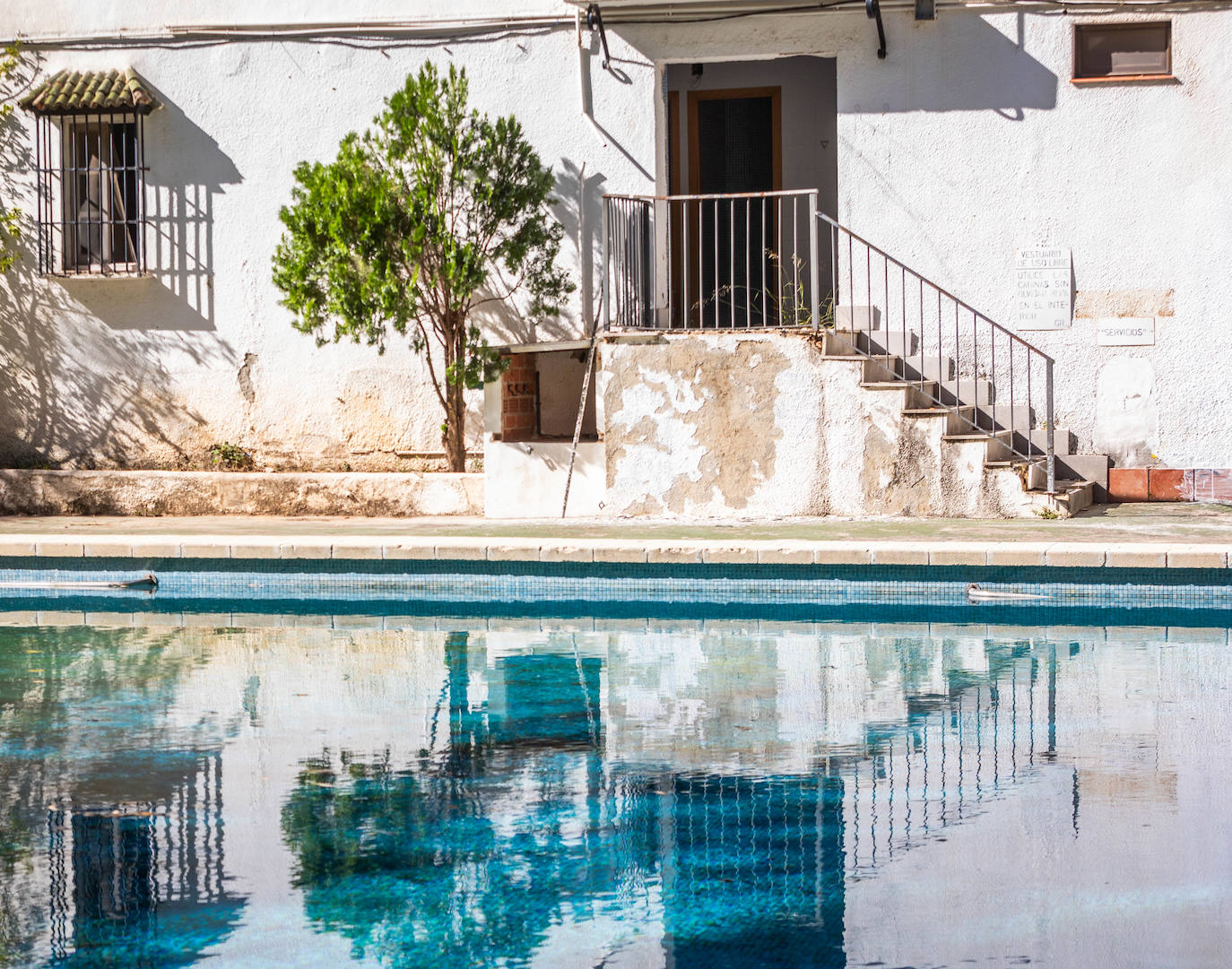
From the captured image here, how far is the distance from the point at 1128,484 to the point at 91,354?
26.3 ft

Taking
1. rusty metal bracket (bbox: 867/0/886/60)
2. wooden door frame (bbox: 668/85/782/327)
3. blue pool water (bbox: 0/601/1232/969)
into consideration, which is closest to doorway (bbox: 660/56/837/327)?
wooden door frame (bbox: 668/85/782/327)

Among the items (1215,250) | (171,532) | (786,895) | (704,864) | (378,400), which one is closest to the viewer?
(786,895)

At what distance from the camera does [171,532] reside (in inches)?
404

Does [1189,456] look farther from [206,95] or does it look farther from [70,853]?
[70,853]

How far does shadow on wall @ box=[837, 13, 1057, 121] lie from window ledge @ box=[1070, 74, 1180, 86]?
0.66ft

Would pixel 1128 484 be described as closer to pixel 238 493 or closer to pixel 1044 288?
pixel 1044 288

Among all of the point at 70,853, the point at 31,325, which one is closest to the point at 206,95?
the point at 31,325

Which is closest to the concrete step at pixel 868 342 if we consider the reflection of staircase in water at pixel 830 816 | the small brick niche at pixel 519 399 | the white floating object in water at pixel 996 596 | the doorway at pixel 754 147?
the doorway at pixel 754 147

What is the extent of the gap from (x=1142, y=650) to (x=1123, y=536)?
1.72m

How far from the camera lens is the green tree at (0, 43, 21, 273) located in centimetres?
1240

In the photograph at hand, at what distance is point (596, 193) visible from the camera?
11852mm

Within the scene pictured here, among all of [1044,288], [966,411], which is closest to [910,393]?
[966,411]

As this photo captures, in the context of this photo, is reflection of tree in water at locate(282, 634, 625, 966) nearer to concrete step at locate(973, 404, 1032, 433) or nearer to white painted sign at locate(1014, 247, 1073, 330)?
concrete step at locate(973, 404, 1032, 433)

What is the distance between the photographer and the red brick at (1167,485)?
11320mm
